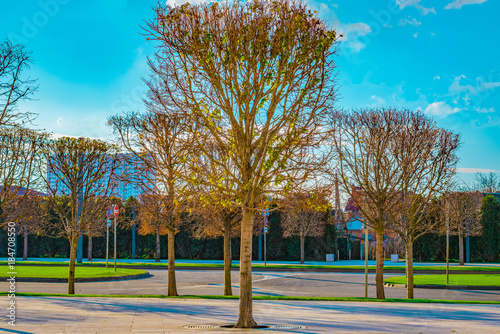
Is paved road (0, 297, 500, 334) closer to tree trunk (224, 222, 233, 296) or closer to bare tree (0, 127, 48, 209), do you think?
tree trunk (224, 222, 233, 296)

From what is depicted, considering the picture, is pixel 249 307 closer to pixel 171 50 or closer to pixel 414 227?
pixel 171 50

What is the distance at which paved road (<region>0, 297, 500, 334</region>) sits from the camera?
9602 millimetres

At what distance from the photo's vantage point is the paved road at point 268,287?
2036 cm

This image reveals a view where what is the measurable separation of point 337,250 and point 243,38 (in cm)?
3782

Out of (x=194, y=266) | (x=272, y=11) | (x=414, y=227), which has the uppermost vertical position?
(x=272, y=11)

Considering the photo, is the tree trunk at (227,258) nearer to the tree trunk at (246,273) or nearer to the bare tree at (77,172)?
the bare tree at (77,172)

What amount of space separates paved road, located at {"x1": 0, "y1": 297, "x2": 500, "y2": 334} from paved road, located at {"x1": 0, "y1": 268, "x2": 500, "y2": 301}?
18.7 feet

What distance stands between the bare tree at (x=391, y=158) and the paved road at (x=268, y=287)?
13.4 ft

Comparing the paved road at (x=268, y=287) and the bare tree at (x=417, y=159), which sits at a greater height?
the bare tree at (x=417, y=159)

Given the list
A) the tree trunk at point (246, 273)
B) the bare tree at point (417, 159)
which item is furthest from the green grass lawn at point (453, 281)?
the tree trunk at point (246, 273)

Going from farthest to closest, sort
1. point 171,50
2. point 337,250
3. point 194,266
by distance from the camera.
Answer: point 337,250 → point 194,266 → point 171,50

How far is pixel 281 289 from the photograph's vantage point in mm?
22469

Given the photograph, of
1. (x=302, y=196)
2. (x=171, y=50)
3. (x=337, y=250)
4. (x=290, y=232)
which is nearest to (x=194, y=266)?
(x=290, y=232)

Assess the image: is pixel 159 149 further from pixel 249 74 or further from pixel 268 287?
pixel 268 287
